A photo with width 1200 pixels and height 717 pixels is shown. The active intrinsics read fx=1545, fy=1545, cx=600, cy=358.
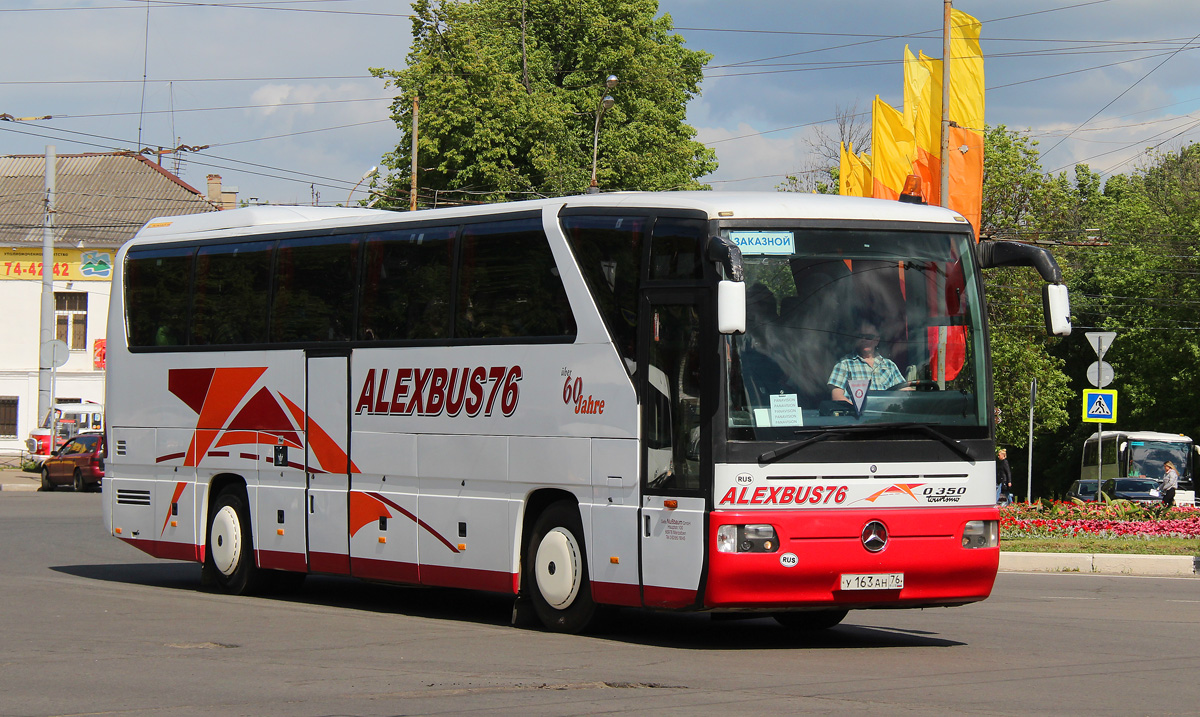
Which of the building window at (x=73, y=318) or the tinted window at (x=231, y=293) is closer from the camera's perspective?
the tinted window at (x=231, y=293)

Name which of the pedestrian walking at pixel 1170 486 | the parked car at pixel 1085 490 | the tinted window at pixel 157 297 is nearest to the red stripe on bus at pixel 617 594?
the tinted window at pixel 157 297

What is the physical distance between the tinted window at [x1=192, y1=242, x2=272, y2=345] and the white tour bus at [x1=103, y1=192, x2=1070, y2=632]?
0.48ft

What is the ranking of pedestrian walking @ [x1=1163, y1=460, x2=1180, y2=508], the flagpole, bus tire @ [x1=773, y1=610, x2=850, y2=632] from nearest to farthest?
bus tire @ [x1=773, y1=610, x2=850, y2=632] → the flagpole → pedestrian walking @ [x1=1163, y1=460, x2=1180, y2=508]

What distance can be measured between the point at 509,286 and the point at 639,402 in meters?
1.90

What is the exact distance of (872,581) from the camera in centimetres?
1108

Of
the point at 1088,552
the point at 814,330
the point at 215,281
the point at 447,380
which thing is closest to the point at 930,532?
the point at 814,330

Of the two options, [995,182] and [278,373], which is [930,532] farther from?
[995,182]

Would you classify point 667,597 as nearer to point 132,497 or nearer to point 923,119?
point 132,497

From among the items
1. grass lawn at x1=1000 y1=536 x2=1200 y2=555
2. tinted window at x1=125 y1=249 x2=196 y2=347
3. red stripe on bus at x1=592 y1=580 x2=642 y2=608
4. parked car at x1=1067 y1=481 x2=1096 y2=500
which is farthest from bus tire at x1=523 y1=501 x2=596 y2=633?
parked car at x1=1067 y1=481 x2=1096 y2=500

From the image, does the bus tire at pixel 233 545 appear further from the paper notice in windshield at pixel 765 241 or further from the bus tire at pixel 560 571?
the paper notice in windshield at pixel 765 241

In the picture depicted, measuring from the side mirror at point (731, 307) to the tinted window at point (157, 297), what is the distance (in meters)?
8.11

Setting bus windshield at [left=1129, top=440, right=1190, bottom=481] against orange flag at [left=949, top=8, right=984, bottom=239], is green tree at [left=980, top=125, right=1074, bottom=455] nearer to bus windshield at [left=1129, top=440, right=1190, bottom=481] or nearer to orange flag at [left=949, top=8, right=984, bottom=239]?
bus windshield at [left=1129, top=440, right=1190, bottom=481]

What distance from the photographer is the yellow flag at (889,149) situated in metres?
31.7

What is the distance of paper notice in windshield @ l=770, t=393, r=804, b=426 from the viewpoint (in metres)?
11.0
